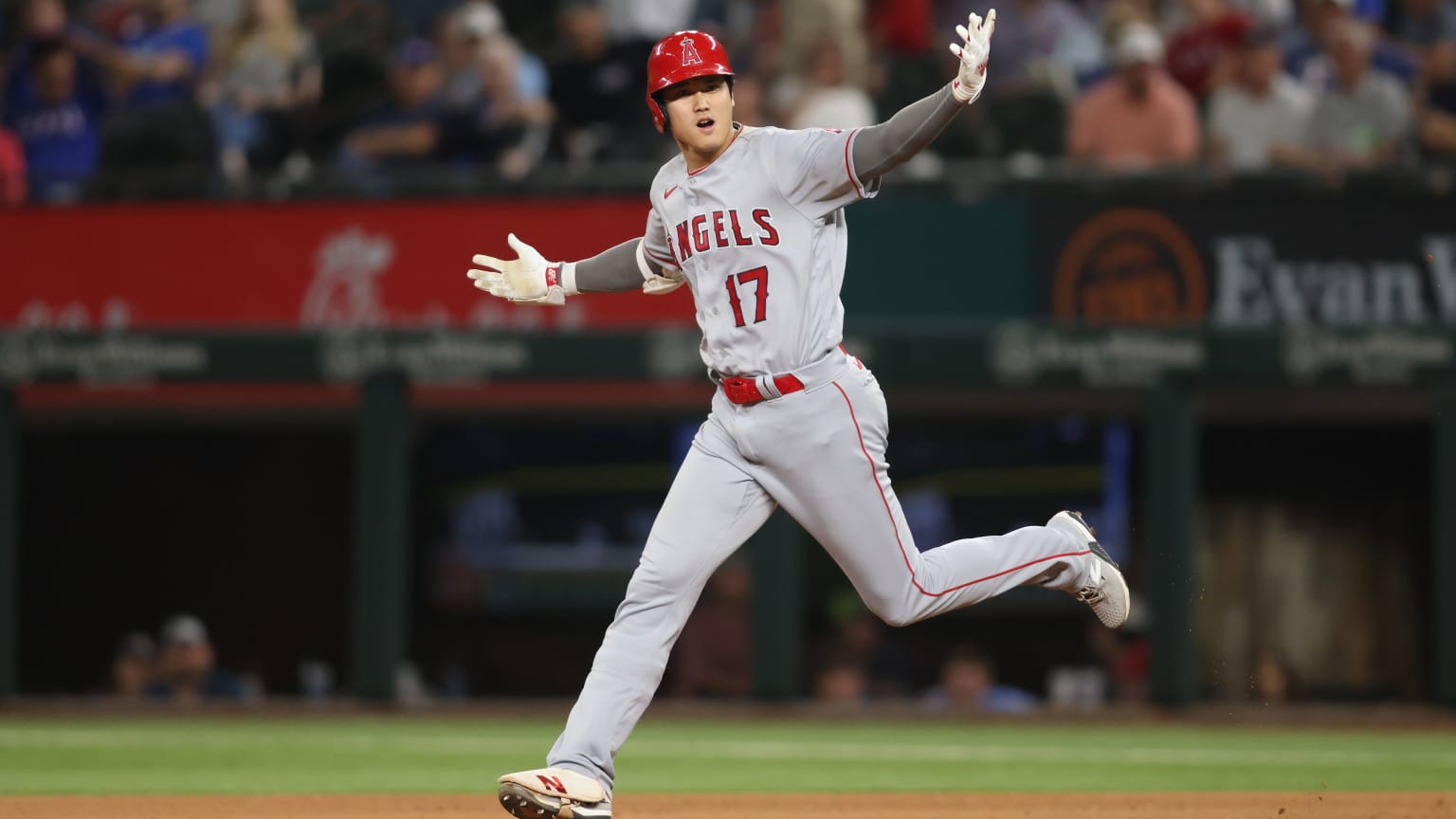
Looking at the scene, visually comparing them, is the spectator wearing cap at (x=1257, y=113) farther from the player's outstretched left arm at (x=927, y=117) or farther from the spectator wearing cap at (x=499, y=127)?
the player's outstretched left arm at (x=927, y=117)

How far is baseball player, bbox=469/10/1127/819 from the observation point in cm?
469

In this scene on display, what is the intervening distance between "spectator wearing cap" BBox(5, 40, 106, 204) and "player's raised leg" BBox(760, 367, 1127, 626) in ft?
22.0

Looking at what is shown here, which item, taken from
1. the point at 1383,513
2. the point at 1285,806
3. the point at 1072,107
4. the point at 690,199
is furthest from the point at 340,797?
the point at 1383,513

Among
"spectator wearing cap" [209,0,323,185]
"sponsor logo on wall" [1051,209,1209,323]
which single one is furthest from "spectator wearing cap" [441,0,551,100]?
"sponsor logo on wall" [1051,209,1209,323]

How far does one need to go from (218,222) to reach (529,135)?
1585 millimetres

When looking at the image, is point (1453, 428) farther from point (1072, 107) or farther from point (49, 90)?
point (49, 90)

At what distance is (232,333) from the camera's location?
9.45 meters

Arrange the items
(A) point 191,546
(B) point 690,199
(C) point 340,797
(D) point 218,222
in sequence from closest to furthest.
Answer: (B) point 690,199 → (C) point 340,797 → (D) point 218,222 → (A) point 191,546

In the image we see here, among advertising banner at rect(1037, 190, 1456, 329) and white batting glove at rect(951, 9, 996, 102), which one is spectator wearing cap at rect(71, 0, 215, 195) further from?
white batting glove at rect(951, 9, 996, 102)

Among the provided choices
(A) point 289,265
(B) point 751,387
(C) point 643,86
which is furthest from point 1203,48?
(B) point 751,387

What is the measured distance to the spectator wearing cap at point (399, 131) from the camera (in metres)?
9.98

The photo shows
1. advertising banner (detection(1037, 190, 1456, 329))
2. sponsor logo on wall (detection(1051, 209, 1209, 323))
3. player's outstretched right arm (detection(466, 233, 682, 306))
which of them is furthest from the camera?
sponsor logo on wall (detection(1051, 209, 1209, 323))

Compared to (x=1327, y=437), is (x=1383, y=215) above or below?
above

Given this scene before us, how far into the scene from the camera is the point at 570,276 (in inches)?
208
